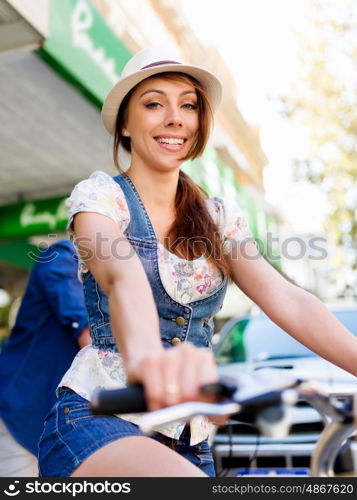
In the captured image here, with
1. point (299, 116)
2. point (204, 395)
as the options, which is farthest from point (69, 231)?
point (299, 116)

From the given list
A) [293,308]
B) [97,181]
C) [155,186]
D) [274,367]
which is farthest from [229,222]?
[274,367]

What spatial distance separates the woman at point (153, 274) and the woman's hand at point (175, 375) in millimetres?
184

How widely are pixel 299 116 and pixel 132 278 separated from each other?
808 cm

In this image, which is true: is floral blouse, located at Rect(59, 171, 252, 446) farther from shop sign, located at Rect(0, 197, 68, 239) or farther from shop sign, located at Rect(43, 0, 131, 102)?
shop sign, located at Rect(0, 197, 68, 239)

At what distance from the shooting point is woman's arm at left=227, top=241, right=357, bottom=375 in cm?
170

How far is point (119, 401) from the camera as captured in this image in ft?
3.01

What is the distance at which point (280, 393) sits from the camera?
2.95ft

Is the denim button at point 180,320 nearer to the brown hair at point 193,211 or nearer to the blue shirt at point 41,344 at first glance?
the brown hair at point 193,211

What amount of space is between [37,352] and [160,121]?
57.0 inches

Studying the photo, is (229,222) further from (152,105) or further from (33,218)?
(33,218)

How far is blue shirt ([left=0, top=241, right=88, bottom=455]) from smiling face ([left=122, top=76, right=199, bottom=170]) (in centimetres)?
105

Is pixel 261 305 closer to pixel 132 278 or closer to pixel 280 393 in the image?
pixel 132 278

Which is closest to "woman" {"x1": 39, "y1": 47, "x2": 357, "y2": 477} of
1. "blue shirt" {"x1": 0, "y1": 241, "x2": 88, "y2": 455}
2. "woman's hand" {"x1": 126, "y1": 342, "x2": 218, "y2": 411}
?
"woman's hand" {"x1": 126, "y1": 342, "x2": 218, "y2": 411}

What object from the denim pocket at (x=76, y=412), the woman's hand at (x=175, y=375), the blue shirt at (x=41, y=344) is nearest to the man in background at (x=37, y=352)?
the blue shirt at (x=41, y=344)
